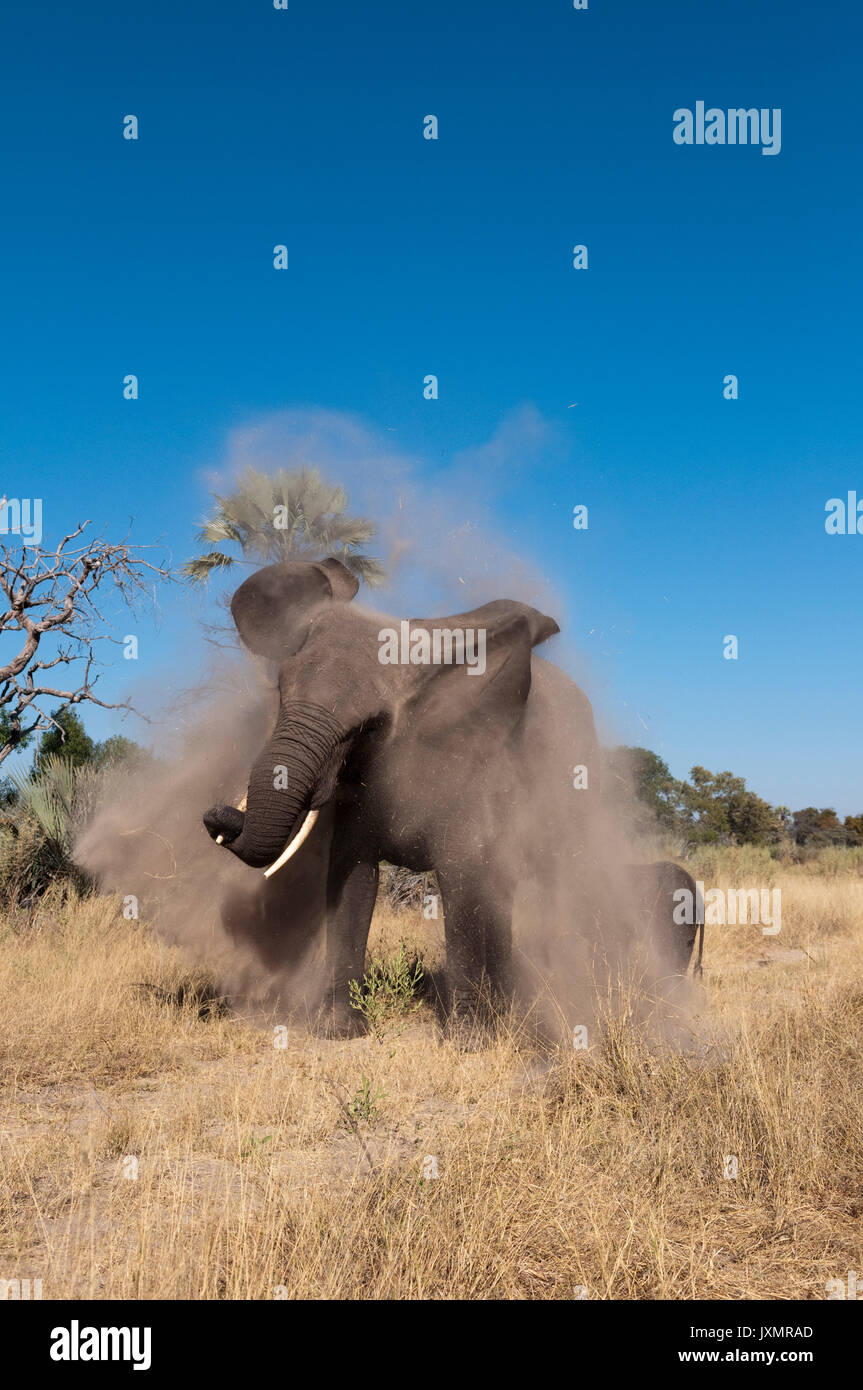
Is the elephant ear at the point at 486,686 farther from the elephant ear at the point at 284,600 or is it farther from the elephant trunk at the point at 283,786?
the elephant trunk at the point at 283,786

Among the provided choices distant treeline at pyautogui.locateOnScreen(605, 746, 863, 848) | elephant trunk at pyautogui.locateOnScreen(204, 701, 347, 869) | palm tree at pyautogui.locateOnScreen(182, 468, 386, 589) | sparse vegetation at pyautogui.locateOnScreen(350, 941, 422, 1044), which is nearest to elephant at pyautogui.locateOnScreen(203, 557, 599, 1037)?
elephant trunk at pyautogui.locateOnScreen(204, 701, 347, 869)

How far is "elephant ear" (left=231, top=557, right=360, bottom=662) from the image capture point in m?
7.60

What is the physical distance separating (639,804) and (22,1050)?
6.14m

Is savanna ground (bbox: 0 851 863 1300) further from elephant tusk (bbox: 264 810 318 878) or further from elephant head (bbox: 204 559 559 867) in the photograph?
elephant head (bbox: 204 559 559 867)

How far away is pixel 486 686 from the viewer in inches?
287

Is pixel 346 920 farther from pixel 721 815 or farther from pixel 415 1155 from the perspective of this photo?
pixel 721 815

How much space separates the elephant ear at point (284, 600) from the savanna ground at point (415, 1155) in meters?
2.93

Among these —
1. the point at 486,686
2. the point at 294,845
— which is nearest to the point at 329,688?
the point at 294,845

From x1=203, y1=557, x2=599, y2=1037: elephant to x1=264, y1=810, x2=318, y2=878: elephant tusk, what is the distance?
23 millimetres

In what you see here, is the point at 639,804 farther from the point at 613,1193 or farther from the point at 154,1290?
the point at 154,1290

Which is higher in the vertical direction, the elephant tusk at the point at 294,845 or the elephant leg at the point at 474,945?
the elephant tusk at the point at 294,845

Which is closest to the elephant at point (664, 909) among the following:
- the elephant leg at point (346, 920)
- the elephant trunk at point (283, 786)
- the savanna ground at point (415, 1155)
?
the savanna ground at point (415, 1155)

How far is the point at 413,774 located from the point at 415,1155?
9.29 feet

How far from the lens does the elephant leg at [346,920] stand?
753 cm
